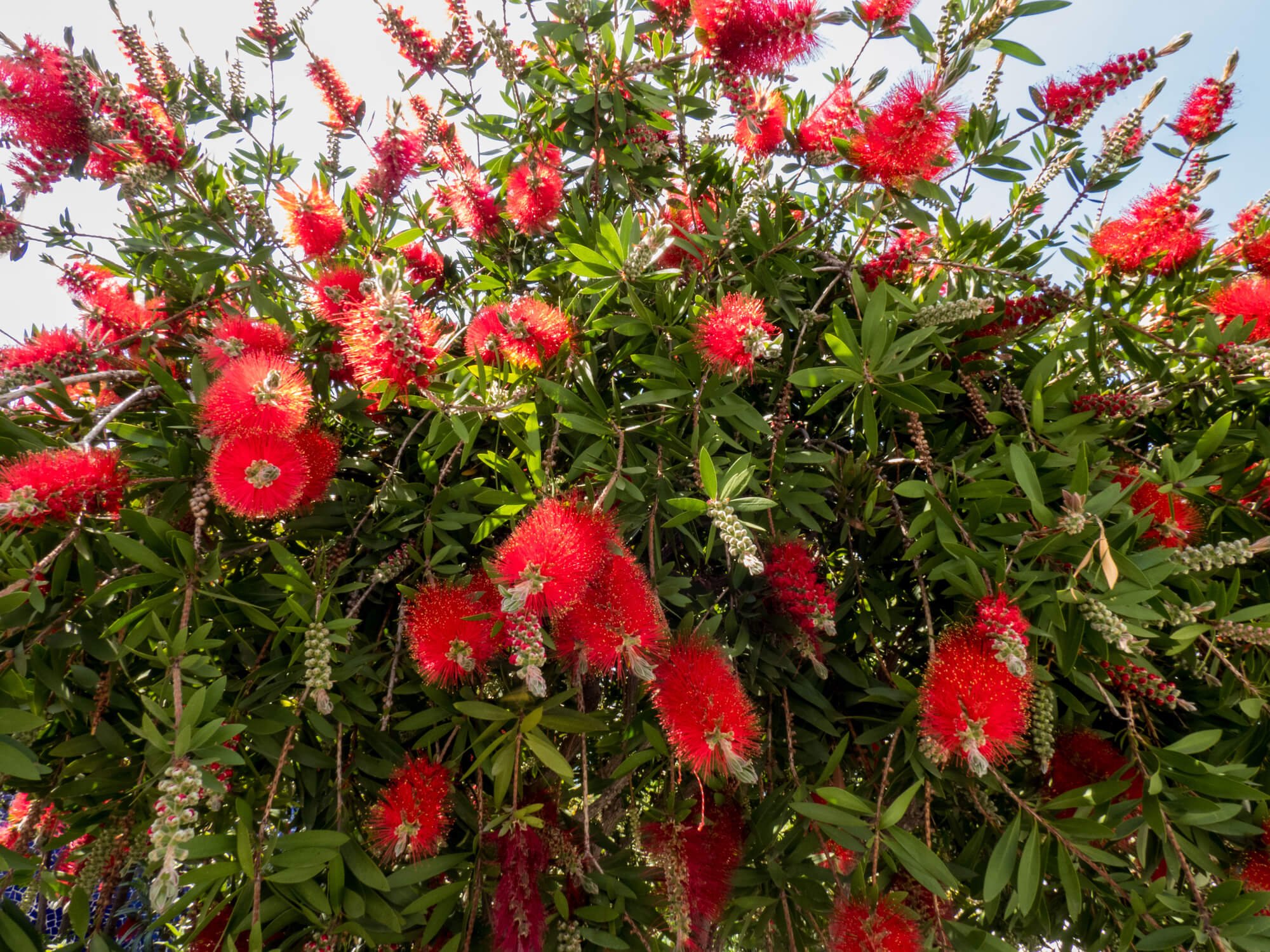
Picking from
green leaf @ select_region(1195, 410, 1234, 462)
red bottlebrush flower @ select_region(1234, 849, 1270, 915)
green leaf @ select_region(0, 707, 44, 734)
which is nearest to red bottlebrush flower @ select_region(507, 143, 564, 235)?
green leaf @ select_region(0, 707, 44, 734)

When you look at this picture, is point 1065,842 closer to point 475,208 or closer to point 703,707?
point 703,707

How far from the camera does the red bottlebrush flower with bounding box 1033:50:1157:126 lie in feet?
4.49

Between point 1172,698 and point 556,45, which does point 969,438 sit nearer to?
point 1172,698

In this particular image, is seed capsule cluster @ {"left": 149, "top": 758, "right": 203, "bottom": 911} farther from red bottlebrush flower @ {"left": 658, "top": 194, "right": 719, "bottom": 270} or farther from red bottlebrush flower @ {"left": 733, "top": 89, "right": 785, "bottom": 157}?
red bottlebrush flower @ {"left": 733, "top": 89, "right": 785, "bottom": 157}

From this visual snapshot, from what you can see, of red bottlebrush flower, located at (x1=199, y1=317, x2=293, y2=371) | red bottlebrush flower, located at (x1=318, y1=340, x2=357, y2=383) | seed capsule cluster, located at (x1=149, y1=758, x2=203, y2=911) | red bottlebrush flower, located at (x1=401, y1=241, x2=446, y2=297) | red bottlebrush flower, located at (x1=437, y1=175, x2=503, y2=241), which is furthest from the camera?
red bottlebrush flower, located at (x1=401, y1=241, x2=446, y2=297)

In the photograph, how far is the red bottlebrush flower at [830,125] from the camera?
52.9 inches

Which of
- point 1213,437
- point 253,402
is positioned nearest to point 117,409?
point 253,402

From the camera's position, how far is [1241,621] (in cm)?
119

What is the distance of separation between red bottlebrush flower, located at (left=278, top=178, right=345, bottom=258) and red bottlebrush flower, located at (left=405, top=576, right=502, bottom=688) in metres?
0.98

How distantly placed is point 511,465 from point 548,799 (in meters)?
0.66

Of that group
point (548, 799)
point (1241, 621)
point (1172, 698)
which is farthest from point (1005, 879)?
point (548, 799)

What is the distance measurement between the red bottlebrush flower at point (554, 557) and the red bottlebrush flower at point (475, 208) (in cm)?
98

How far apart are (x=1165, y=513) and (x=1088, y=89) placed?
83 cm

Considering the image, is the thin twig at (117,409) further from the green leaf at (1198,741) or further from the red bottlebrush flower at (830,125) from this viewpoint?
the green leaf at (1198,741)
